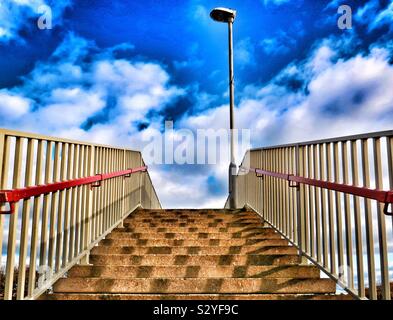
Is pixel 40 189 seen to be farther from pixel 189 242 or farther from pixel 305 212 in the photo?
pixel 305 212

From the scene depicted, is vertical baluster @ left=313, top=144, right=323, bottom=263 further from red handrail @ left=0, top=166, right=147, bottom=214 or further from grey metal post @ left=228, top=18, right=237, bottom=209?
grey metal post @ left=228, top=18, right=237, bottom=209

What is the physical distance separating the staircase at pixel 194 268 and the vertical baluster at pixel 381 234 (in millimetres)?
845

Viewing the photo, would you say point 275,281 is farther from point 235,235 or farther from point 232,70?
point 232,70

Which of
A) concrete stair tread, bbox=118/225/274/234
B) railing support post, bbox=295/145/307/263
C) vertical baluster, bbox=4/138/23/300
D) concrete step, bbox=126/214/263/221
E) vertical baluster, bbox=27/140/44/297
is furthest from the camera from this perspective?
concrete step, bbox=126/214/263/221

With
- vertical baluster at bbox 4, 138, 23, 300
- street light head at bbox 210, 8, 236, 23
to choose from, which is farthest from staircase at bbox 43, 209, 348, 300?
street light head at bbox 210, 8, 236, 23

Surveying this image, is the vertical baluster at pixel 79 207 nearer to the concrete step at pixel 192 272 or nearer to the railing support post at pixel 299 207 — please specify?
the concrete step at pixel 192 272

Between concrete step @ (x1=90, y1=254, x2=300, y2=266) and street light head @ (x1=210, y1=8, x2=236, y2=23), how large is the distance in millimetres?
7578

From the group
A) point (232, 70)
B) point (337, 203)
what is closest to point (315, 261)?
point (337, 203)

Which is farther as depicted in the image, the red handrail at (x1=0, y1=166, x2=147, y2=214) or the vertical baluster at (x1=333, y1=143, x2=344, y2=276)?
the vertical baluster at (x1=333, y1=143, x2=344, y2=276)

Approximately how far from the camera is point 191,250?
4918mm

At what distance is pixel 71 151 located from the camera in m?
4.05

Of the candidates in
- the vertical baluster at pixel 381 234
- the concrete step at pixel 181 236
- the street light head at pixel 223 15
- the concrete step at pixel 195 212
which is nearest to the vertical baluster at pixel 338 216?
the vertical baluster at pixel 381 234

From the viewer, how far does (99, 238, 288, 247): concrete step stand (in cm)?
524
